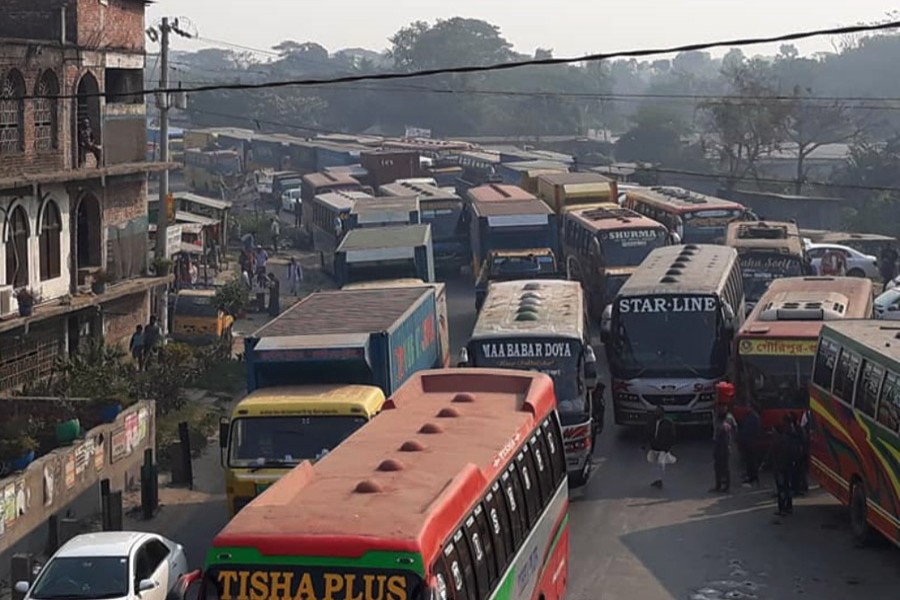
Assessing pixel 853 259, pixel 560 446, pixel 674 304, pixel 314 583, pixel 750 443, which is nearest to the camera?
pixel 314 583

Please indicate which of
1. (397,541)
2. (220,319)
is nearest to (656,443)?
(397,541)

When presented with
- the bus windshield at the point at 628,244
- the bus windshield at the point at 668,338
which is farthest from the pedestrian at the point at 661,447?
the bus windshield at the point at 628,244

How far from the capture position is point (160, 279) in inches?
1277

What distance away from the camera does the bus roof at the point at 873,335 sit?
1738 cm

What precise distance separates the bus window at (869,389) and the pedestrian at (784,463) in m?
1.85

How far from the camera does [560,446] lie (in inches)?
602

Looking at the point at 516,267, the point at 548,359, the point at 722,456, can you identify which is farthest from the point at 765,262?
the point at 548,359

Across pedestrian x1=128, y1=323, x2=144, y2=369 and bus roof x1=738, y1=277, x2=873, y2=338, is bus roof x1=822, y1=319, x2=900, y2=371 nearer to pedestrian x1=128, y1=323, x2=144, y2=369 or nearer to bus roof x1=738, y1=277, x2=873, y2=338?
bus roof x1=738, y1=277, x2=873, y2=338

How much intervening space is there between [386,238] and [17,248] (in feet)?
27.3

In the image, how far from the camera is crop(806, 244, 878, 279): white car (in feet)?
138

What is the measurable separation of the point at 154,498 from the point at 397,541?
40.1 ft

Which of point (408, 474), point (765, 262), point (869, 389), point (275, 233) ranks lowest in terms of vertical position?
point (275, 233)

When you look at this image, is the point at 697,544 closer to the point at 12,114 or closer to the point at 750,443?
the point at 750,443

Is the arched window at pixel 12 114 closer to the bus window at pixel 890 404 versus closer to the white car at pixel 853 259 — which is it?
the bus window at pixel 890 404
